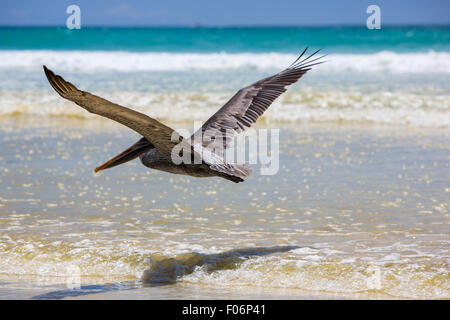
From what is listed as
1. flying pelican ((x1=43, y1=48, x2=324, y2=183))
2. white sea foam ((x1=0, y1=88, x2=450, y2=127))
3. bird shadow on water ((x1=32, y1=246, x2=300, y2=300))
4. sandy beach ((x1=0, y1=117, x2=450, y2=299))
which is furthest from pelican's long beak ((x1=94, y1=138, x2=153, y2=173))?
white sea foam ((x1=0, y1=88, x2=450, y2=127))

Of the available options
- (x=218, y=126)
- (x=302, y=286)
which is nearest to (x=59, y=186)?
(x=218, y=126)

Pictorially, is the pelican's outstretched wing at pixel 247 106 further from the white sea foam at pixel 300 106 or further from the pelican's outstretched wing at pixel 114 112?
the white sea foam at pixel 300 106

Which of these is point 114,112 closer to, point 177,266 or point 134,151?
point 134,151

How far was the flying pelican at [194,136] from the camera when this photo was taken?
377cm

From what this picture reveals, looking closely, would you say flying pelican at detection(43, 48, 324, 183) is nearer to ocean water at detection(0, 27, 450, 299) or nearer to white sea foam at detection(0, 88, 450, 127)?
ocean water at detection(0, 27, 450, 299)

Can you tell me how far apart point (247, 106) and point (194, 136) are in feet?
2.07

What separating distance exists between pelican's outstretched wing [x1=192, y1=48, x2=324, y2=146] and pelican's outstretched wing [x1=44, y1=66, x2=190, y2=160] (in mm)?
944

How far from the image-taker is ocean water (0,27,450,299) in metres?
4.43

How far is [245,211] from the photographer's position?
19.9 ft

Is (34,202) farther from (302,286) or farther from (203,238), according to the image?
(302,286)

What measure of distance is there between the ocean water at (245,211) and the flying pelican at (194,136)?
648 mm

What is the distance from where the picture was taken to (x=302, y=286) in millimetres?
4316

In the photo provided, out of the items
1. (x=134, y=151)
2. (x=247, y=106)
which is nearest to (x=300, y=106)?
(x=247, y=106)


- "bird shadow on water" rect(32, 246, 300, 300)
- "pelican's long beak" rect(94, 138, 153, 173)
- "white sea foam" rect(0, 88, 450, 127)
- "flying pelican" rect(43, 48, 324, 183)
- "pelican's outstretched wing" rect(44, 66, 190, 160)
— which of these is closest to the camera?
"pelican's outstretched wing" rect(44, 66, 190, 160)
